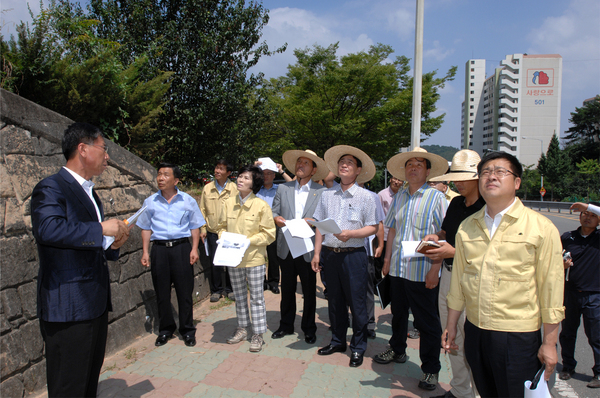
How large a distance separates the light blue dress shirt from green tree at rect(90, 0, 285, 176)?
4614 millimetres

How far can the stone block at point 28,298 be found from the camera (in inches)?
123

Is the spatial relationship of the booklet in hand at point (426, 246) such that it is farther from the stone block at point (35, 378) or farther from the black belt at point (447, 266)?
→ the stone block at point (35, 378)

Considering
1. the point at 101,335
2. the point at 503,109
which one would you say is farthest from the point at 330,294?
the point at 503,109

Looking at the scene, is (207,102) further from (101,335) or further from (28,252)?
(101,335)

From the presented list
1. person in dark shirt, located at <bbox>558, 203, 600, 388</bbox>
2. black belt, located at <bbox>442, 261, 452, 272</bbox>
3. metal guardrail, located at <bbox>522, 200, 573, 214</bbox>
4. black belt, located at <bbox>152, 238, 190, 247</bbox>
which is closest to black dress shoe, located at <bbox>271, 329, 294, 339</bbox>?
black belt, located at <bbox>152, 238, 190, 247</bbox>

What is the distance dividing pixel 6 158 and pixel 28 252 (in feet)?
2.64

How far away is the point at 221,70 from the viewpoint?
939 centimetres

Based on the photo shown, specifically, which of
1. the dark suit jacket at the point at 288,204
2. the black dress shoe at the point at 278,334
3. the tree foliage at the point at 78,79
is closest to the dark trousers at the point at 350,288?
the dark suit jacket at the point at 288,204

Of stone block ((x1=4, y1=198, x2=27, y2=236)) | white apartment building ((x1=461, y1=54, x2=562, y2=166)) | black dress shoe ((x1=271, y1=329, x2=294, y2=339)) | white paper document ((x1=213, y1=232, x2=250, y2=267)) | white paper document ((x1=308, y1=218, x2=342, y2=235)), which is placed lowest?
black dress shoe ((x1=271, y1=329, x2=294, y2=339))

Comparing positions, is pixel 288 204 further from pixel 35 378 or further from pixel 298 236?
pixel 35 378

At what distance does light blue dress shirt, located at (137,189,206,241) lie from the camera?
4.47 meters

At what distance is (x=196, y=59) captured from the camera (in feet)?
30.7

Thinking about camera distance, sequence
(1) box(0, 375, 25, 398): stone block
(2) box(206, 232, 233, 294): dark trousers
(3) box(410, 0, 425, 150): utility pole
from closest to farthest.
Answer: (1) box(0, 375, 25, 398): stone block, (2) box(206, 232, 233, 294): dark trousers, (3) box(410, 0, 425, 150): utility pole

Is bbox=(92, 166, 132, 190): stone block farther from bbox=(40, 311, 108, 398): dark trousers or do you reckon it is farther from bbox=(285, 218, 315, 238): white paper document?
bbox=(40, 311, 108, 398): dark trousers
